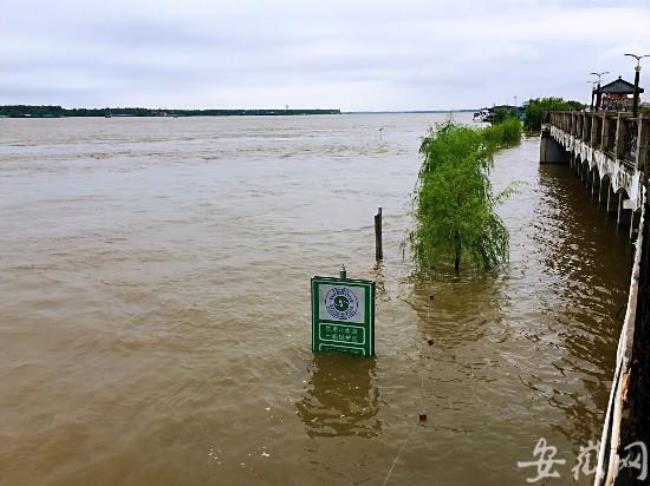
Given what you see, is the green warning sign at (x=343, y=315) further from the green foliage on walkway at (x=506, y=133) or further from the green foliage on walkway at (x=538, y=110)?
the green foliage on walkway at (x=538, y=110)

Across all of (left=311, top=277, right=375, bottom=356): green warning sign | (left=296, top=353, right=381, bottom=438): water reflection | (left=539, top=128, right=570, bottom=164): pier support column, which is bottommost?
(left=296, top=353, right=381, bottom=438): water reflection

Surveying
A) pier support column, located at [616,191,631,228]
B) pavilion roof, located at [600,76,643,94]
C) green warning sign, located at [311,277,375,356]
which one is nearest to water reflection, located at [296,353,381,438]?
green warning sign, located at [311,277,375,356]

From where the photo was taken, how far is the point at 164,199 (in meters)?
29.6

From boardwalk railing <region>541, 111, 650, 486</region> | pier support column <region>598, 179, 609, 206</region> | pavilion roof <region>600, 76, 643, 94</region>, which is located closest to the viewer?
boardwalk railing <region>541, 111, 650, 486</region>

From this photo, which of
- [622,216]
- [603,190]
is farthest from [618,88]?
[622,216]

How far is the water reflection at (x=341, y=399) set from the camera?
26.6 ft

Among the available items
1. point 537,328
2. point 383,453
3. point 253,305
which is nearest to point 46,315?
point 253,305

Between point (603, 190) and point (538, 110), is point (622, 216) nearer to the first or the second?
point (603, 190)

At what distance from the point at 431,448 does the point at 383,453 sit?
1.89ft

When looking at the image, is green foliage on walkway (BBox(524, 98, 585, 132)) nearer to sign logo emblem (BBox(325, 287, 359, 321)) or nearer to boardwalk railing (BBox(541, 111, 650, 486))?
boardwalk railing (BBox(541, 111, 650, 486))

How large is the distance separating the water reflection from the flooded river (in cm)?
3

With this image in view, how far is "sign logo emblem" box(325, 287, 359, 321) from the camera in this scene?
381 inches

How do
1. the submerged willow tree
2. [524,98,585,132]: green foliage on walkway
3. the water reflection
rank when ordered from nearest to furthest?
the water reflection, the submerged willow tree, [524,98,585,132]: green foliage on walkway

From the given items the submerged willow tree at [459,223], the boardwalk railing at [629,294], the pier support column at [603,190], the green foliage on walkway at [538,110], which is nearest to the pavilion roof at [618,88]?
the boardwalk railing at [629,294]
